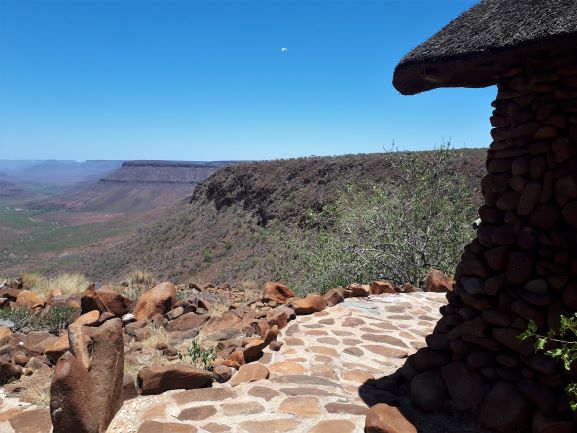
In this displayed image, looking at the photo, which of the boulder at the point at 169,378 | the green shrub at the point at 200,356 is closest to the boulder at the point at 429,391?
the boulder at the point at 169,378

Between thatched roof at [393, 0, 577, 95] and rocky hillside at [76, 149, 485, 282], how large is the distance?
20.5m

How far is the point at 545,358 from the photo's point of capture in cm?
324

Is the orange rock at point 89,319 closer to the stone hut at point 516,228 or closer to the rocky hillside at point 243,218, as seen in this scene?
the stone hut at point 516,228

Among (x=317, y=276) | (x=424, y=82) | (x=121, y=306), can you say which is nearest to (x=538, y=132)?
(x=424, y=82)

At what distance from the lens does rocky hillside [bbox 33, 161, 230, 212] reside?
136 metres

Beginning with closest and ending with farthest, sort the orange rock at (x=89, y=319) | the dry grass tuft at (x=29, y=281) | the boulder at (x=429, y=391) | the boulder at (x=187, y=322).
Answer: the boulder at (x=429, y=391)
the orange rock at (x=89, y=319)
the boulder at (x=187, y=322)
the dry grass tuft at (x=29, y=281)

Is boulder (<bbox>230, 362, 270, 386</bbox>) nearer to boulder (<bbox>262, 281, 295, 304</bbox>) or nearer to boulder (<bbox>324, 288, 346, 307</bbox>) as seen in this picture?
boulder (<bbox>324, 288, 346, 307</bbox>)

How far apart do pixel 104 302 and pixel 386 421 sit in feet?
15.1

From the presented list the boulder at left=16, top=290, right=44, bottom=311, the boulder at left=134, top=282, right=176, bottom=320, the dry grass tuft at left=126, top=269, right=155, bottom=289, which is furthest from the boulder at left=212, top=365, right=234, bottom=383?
the dry grass tuft at left=126, top=269, right=155, bottom=289

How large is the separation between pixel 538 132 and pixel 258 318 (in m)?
4.11

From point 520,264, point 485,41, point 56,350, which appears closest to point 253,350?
point 56,350

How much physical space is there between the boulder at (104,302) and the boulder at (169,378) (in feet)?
9.09

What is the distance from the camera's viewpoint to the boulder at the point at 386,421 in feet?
10.3

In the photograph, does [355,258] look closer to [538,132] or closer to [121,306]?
[121,306]
